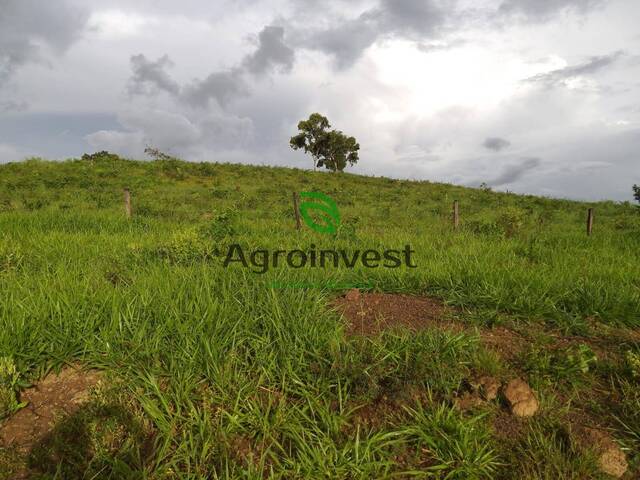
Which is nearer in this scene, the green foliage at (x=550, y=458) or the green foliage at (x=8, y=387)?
the green foliage at (x=550, y=458)

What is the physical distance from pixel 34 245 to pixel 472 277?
24.7ft

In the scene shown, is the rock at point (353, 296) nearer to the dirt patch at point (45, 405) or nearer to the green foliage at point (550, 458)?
the green foliage at point (550, 458)

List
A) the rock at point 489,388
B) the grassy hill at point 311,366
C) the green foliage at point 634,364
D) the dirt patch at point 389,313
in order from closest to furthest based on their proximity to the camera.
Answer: the grassy hill at point 311,366, the rock at point 489,388, the green foliage at point 634,364, the dirt patch at point 389,313

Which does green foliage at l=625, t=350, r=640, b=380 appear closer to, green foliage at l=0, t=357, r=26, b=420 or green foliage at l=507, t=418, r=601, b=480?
green foliage at l=507, t=418, r=601, b=480

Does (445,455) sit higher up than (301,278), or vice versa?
(301,278)

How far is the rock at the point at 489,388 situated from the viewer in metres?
2.84

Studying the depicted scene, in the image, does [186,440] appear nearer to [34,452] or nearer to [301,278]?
[34,452]

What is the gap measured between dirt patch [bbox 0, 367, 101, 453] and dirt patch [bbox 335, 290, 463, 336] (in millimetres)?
2304

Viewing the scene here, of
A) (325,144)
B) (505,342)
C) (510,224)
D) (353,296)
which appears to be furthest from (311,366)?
(325,144)

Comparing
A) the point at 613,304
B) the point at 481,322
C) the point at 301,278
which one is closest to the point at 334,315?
the point at 301,278

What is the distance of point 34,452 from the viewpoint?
2434 millimetres

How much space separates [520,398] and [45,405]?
3.52 metres

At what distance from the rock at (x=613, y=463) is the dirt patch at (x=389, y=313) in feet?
5.04

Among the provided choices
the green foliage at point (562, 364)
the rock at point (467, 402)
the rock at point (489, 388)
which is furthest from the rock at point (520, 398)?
the green foliage at point (562, 364)
